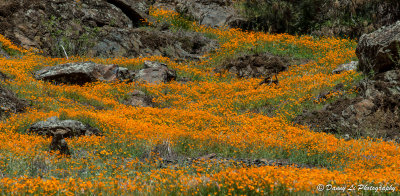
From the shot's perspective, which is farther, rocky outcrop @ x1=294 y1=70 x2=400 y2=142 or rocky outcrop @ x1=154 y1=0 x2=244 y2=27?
rocky outcrop @ x1=154 y1=0 x2=244 y2=27

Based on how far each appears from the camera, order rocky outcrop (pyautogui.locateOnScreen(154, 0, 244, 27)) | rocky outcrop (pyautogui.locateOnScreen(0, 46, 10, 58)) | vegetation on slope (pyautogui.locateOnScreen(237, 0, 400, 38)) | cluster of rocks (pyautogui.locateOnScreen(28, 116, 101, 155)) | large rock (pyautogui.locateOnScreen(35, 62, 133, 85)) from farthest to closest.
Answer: rocky outcrop (pyautogui.locateOnScreen(154, 0, 244, 27))
vegetation on slope (pyautogui.locateOnScreen(237, 0, 400, 38))
rocky outcrop (pyautogui.locateOnScreen(0, 46, 10, 58))
large rock (pyautogui.locateOnScreen(35, 62, 133, 85))
cluster of rocks (pyautogui.locateOnScreen(28, 116, 101, 155))

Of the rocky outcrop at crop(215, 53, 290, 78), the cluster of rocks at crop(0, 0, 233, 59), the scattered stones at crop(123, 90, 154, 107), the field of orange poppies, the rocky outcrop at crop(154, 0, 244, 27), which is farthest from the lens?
the rocky outcrop at crop(154, 0, 244, 27)

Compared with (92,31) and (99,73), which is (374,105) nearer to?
(99,73)

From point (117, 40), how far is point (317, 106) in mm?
11817

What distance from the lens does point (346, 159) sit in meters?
7.66

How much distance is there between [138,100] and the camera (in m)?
14.2

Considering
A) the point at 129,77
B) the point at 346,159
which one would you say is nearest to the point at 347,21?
the point at 129,77

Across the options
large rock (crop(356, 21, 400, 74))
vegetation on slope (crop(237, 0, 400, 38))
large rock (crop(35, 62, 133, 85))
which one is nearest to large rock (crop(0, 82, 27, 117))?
large rock (crop(35, 62, 133, 85))

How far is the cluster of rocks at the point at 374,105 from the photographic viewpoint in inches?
405

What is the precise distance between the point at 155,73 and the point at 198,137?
28.5ft

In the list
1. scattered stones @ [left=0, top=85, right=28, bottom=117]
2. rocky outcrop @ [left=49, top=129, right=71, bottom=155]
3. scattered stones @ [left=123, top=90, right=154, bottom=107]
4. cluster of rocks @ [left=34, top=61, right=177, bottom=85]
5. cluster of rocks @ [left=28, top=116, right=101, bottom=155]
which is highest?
Answer: rocky outcrop @ [left=49, top=129, right=71, bottom=155]

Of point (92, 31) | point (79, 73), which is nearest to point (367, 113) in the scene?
point (79, 73)

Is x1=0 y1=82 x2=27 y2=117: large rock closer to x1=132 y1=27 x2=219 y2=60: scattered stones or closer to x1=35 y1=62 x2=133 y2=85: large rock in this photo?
x1=35 y1=62 x2=133 y2=85: large rock

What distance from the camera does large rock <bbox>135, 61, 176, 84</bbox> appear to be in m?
16.8
